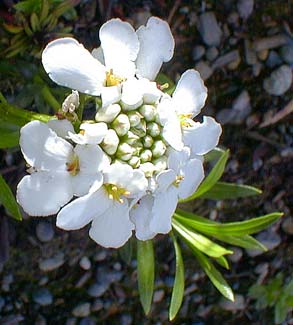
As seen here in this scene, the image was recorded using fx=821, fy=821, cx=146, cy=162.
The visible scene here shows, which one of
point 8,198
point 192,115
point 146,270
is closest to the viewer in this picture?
point 192,115

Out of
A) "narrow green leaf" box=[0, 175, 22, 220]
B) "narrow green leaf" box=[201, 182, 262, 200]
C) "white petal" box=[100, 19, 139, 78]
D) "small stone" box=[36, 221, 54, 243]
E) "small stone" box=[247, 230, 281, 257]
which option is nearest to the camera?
"white petal" box=[100, 19, 139, 78]

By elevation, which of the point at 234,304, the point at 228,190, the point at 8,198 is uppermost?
the point at 8,198

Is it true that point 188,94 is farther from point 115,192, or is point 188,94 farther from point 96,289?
point 96,289

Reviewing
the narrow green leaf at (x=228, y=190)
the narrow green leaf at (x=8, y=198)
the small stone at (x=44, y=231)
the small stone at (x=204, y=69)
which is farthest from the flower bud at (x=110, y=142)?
the small stone at (x=204, y=69)

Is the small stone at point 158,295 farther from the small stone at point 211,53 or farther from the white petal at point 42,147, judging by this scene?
the white petal at point 42,147

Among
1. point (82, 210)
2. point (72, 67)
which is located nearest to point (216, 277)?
point (82, 210)

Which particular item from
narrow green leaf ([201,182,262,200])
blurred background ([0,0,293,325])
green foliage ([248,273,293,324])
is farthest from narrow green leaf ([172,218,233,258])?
green foliage ([248,273,293,324])

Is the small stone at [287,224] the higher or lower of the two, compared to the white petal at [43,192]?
lower

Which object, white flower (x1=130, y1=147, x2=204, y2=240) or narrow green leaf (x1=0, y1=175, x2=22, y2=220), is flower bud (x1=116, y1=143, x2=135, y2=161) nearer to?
white flower (x1=130, y1=147, x2=204, y2=240)
